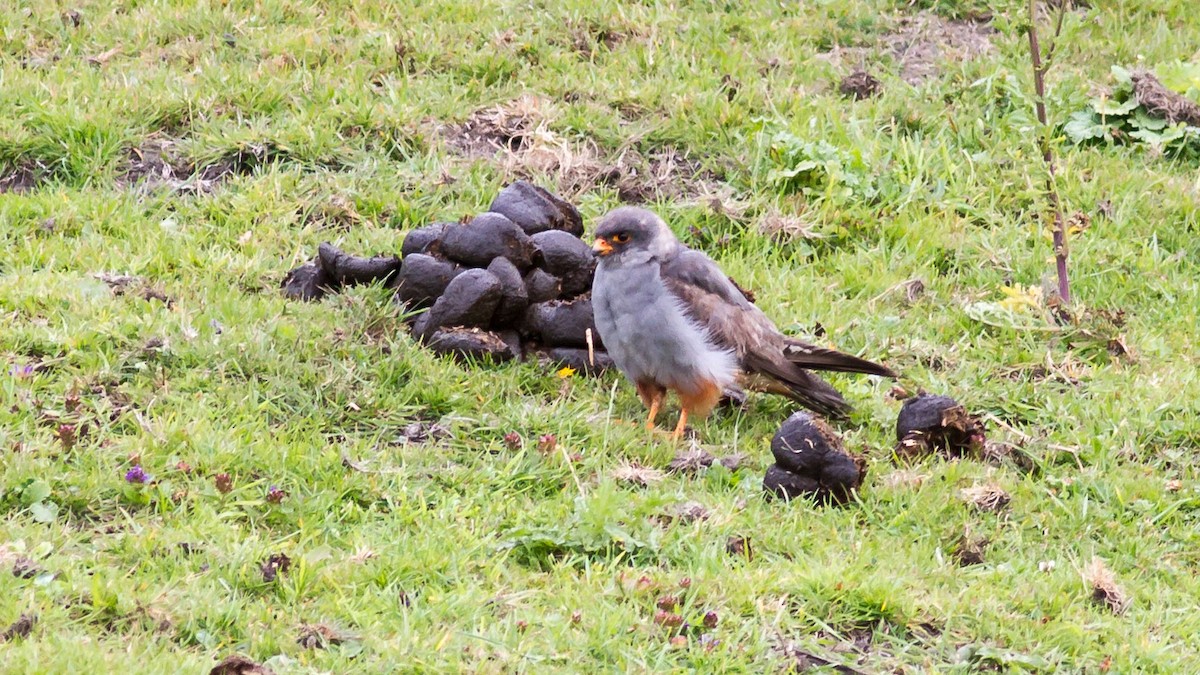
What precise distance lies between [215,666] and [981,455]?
142 inches

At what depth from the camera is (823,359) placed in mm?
6996

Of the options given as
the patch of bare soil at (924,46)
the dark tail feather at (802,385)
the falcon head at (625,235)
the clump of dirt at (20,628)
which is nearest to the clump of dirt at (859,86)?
the patch of bare soil at (924,46)

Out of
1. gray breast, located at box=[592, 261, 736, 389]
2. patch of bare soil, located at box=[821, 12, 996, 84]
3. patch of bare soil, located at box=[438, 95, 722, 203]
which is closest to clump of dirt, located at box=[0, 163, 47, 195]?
patch of bare soil, located at box=[438, 95, 722, 203]

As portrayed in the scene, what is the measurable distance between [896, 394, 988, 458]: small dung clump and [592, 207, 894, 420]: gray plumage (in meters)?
0.43

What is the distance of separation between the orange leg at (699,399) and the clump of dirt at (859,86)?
3.77 metres

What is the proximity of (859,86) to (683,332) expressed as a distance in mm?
3840

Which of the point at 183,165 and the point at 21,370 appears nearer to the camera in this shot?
the point at 21,370

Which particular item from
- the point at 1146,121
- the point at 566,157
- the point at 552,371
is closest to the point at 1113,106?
the point at 1146,121

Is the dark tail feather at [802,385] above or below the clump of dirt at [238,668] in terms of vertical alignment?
below

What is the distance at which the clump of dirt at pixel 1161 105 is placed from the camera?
31.9 ft

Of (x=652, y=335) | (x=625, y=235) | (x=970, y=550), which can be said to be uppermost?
(x=625, y=235)

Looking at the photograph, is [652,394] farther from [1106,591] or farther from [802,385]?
[1106,591]

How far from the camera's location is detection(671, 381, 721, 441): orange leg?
6824mm

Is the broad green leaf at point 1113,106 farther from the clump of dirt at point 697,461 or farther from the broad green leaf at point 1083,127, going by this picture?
the clump of dirt at point 697,461
